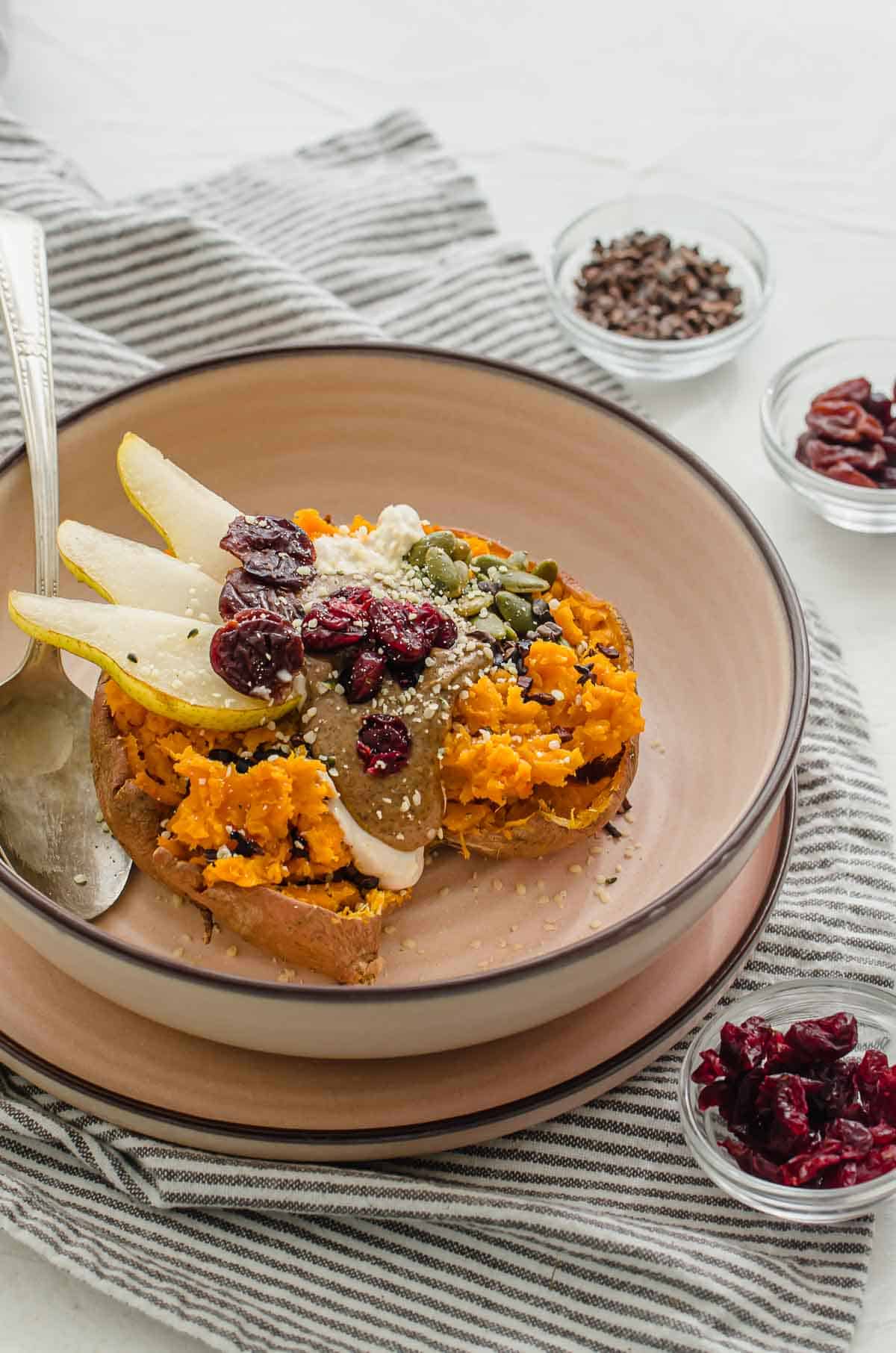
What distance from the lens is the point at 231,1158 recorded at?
3170 millimetres

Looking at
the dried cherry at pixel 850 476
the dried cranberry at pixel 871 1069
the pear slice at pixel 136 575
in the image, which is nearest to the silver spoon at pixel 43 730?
the pear slice at pixel 136 575

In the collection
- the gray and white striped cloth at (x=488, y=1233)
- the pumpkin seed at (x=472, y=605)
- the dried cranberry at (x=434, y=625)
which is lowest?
the gray and white striped cloth at (x=488, y=1233)

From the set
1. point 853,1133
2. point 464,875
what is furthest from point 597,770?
point 853,1133

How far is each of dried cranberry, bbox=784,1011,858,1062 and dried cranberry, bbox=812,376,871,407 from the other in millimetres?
2457

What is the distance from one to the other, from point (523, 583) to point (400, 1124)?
1406 mm

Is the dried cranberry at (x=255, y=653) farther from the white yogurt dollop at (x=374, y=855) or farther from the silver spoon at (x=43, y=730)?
the silver spoon at (x=43, y=730)

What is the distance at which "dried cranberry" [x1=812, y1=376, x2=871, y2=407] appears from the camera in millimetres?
5059

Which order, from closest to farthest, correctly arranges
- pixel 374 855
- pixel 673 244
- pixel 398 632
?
pixel 374 855 < pixel 398 632 < pixel 673 244

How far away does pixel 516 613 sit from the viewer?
3.73m

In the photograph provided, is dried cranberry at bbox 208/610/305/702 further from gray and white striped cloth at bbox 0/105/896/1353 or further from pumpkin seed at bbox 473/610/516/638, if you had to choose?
gray and white striped cloth at bbox 0/105/896/1353

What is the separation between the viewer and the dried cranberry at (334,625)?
3500 millimetres

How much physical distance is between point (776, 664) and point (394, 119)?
10.8 ft

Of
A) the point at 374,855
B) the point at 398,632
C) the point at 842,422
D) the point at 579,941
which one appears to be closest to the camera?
the point at 579,941

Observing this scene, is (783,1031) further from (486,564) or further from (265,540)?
(265,540)
